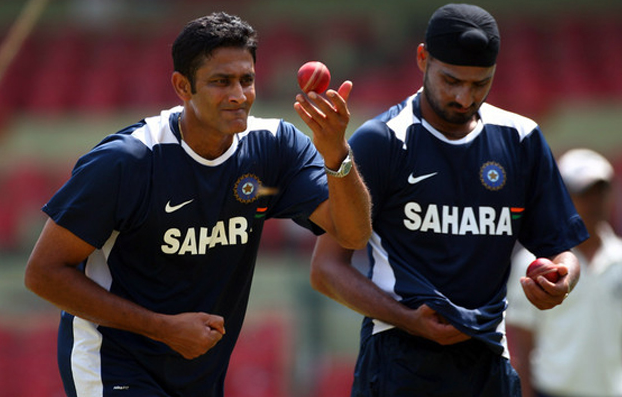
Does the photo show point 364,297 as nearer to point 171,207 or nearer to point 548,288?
point 548,288

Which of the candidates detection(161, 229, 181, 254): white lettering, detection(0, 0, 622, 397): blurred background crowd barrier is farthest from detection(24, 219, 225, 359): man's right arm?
detection(0, 0, 622, 397): blurred background crowd barrier

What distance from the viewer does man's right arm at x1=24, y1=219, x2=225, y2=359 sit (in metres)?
3.43

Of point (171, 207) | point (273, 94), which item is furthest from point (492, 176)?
point (273, 94)

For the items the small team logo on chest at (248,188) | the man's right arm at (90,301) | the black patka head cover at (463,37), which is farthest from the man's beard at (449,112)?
the man's right arm at (90,301)

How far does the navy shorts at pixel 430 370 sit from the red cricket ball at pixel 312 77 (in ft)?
3.94

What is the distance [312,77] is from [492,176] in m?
1.07

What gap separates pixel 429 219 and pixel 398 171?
9.2 inches

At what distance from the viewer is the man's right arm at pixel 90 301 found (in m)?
3.43

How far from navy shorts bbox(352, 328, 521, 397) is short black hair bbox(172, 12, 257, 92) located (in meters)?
1.34

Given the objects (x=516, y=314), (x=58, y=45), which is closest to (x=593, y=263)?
(x=516, y=314)

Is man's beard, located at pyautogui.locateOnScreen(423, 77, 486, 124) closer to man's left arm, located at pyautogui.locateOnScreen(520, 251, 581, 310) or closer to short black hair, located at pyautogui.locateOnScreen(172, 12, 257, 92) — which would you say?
man's left arm, located at pyautogui.locateOnScreen(520, 251, 581, 310)

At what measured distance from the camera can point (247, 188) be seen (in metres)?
3.76

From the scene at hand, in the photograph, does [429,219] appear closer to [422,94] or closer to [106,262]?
[422,94]

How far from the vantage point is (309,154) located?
12.8 ft
